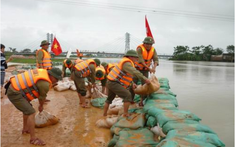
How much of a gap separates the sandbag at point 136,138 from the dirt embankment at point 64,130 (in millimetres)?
437

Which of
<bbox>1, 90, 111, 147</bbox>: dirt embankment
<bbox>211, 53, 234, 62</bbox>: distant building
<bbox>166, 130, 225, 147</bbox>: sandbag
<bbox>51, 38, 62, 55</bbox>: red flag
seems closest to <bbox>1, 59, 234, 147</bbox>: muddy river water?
<bbox>1, 90, 111, 147</bbox>: dirt embankment

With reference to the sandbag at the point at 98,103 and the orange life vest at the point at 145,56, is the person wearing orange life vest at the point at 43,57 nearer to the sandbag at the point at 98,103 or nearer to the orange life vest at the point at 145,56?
the sandbag at the point at 98,103

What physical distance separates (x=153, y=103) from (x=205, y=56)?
47511mm

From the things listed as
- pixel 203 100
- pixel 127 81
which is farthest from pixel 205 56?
pixel 127 81

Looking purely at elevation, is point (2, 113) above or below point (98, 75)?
below

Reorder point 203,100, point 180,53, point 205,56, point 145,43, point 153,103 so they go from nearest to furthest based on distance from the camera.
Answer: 1. point 153,103
2. point 145,43
3. point 203,100
4. point 205,56
5. point 180,53

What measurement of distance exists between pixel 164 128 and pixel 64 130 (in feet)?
6.18

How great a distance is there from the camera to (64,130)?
342 cm

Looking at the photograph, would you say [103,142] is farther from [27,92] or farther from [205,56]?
[205,56]

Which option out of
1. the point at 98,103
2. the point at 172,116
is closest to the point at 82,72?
the point at 98,103

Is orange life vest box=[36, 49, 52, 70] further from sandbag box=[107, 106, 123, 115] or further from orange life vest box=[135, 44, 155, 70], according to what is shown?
orange life vest box=[135, 44, 155, 70]

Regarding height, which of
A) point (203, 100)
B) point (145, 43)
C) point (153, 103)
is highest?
point (145, 43)

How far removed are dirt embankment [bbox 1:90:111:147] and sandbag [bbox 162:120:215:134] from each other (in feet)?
3.63

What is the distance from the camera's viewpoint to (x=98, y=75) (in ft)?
18.4
